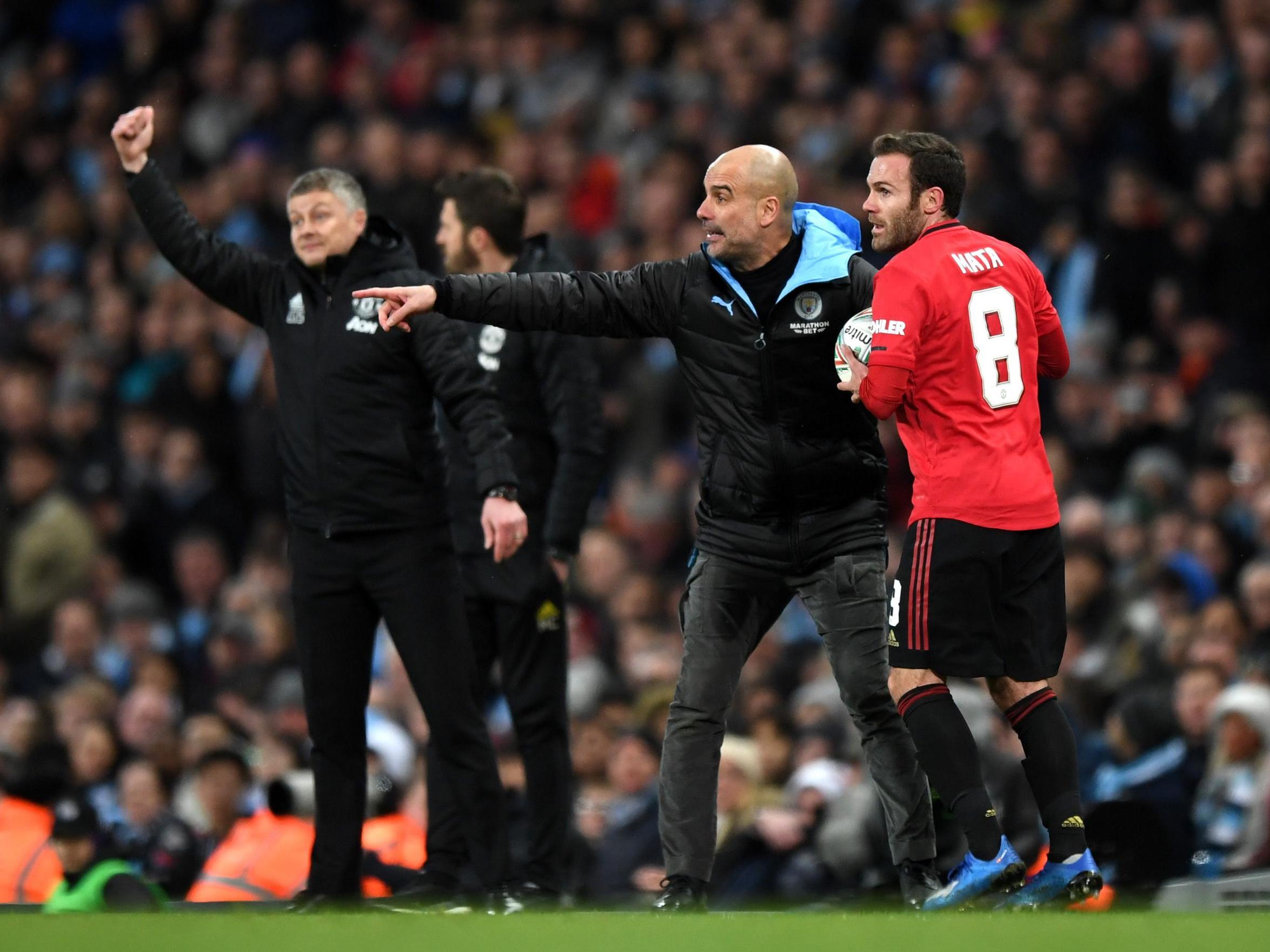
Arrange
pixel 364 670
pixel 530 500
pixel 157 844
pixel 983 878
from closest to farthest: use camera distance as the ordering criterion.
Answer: pixel 983 878 → pixel 364 670 → pixel 530 500 → pixel 157 844

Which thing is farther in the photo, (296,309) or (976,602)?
(296,309)

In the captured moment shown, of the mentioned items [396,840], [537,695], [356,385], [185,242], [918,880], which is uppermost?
[185,242]

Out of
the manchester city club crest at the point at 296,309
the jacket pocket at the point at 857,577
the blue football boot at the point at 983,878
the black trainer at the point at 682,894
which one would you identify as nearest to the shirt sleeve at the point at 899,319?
the jacket pocket at the point at 857,577

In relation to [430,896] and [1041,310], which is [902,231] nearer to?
[1041,310]

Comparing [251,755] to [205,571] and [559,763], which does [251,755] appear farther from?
[559,763]

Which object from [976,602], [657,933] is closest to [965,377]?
[976,602]

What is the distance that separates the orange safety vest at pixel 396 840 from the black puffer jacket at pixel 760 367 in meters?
2.79

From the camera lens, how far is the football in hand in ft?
18.7

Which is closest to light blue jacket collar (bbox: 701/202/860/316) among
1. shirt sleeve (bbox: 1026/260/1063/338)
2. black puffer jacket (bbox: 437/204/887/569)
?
black puffer jacket (bbox: 437/204/887/569)

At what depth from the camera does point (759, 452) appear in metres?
5.99

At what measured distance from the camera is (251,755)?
35.6ft

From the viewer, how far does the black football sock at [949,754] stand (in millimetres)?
5465

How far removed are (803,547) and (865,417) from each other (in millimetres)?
448

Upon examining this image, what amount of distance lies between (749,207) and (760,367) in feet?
1.55
